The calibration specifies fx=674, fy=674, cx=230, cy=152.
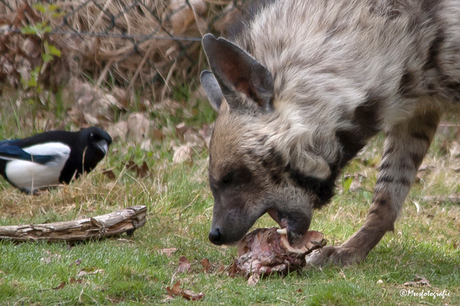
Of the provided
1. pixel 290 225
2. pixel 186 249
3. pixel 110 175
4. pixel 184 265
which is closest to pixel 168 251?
pixel 186 249

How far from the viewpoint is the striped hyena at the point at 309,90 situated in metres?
2.89

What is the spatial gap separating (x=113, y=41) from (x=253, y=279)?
441 centimetres

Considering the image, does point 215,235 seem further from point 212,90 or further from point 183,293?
point 212,90

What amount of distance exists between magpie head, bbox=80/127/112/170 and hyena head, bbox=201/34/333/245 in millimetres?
2214

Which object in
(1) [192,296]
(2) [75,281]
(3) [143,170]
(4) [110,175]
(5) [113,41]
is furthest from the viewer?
(5) [113,41]

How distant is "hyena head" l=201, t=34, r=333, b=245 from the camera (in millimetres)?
2873

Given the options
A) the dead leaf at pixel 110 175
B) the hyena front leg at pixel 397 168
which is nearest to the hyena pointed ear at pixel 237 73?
the hyena front leg at pixel 397 168

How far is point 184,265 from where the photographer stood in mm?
3273

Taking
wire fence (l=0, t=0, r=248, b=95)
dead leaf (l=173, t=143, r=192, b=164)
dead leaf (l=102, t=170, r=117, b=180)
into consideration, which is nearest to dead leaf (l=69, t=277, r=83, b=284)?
dead leaf (l=102, t=170, r=117, b=180)

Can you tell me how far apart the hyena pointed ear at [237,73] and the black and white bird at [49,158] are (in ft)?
7.55

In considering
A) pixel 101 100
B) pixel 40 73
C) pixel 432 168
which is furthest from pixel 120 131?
pixel 432 168

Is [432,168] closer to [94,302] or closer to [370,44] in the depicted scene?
[370,44]

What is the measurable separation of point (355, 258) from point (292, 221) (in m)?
0.62

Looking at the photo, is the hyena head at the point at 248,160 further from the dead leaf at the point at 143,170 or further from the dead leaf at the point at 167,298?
the dead leaf at the point at 143,170
